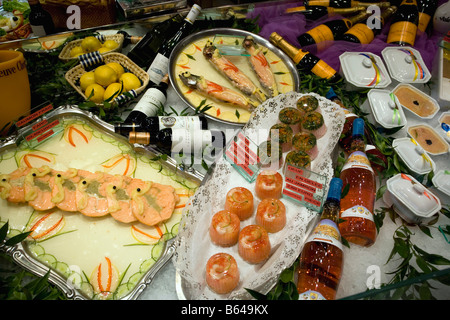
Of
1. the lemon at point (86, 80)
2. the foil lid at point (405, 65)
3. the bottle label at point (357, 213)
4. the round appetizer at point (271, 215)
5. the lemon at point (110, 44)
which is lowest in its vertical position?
the bottle label at point (357, 213)

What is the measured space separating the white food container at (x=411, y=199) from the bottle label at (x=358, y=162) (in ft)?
0.38

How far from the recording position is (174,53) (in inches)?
75.2

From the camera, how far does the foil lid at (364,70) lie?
6.02 ft

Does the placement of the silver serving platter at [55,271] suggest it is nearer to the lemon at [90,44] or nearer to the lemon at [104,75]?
the lemon at [104,75]

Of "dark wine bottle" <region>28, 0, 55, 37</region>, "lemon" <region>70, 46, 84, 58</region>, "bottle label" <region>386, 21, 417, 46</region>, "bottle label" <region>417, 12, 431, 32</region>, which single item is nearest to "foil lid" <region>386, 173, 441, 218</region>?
"bottle label" <region>386, 21, 417, 46</region>

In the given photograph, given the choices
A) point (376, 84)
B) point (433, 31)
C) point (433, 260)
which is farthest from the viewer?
point (433, 31)

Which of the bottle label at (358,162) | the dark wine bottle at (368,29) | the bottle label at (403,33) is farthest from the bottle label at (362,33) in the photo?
the bottle label at (358,162)

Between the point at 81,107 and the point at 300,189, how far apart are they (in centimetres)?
114

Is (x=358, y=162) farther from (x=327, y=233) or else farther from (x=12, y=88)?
(x=12, y=88)

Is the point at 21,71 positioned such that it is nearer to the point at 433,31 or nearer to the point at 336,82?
the point at 336,82

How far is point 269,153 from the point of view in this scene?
1.43 meters

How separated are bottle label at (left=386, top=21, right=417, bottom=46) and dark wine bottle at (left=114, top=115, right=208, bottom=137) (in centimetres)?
148
